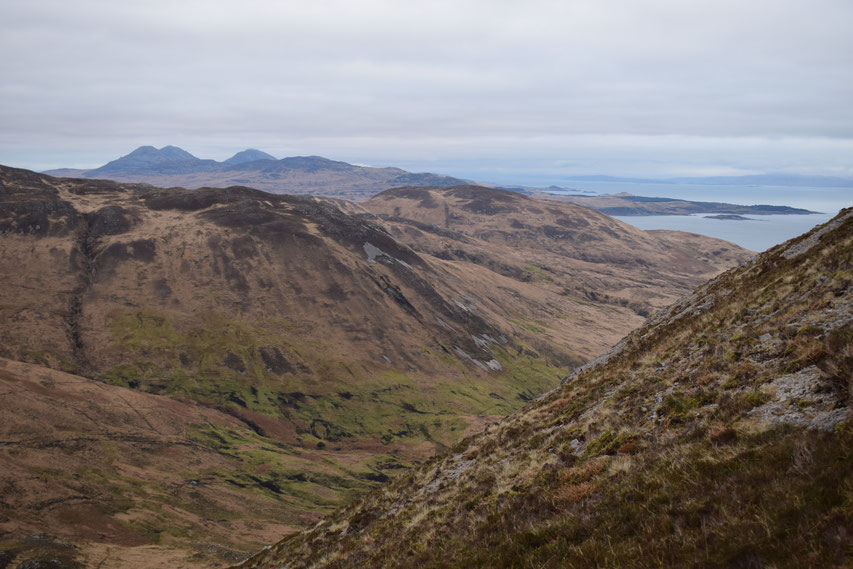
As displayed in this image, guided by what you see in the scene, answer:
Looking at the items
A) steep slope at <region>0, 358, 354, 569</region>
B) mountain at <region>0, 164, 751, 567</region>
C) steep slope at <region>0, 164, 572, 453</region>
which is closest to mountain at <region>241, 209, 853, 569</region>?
steep slope at <region>0, 358, 354, 569</region>

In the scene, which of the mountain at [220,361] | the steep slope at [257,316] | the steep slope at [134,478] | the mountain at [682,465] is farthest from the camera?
the steep slope at [257,316]

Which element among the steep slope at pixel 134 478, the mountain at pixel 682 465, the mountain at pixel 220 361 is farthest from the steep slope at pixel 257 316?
the mountain at pixel 682 465

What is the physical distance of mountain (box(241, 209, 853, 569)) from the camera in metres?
8.20

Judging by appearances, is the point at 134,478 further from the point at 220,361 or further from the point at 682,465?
the point at 682,465

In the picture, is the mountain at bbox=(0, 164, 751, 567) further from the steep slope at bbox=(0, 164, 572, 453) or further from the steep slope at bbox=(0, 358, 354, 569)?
the steep slope at bbox=(0, 164, 572, 453)

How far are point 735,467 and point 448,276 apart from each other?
140 m

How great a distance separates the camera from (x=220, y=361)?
8738cm

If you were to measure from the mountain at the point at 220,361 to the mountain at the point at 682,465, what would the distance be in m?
33.7

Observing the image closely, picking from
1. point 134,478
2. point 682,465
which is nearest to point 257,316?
point 134,478

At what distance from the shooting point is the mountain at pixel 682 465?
8.20 meters

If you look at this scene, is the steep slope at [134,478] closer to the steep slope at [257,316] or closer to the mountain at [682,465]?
the steep slope at [257,316]

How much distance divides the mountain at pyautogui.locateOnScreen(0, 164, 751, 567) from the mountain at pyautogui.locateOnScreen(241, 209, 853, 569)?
111ft

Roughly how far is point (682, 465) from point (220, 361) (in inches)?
3510

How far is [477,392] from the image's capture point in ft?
336
